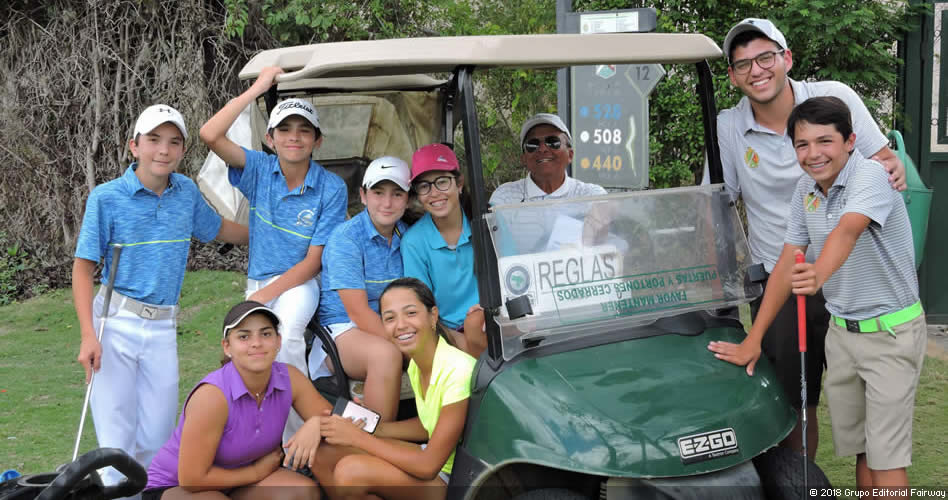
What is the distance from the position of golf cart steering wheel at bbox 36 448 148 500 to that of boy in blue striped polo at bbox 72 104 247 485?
1117mm

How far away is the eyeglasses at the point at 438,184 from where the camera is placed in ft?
11.3

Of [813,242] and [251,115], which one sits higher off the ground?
[251,115]

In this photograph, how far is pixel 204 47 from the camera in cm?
887

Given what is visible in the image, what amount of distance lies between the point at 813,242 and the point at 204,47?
23.5ft

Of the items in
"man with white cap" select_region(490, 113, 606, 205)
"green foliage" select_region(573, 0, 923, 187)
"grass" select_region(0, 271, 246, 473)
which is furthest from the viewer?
"green foliage" select_region(573, 0, 923, 187)

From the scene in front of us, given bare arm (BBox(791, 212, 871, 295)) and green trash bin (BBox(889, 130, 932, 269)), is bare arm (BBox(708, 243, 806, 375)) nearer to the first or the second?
bare arm (BBox(791, 212, 871, 295))

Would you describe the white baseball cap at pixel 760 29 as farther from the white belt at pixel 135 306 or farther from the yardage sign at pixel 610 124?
the white belt at pixel 135 306

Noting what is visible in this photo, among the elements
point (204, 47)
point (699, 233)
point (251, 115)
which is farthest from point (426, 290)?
point (204, 47)

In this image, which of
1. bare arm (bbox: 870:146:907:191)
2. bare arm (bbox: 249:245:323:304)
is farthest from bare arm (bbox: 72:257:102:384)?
bare arm (bbox: 870:146:907:191)

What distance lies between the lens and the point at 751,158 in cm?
338

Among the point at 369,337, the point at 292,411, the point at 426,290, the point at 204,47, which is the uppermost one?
the point at 204,47

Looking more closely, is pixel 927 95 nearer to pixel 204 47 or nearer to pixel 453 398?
pixel 453 398

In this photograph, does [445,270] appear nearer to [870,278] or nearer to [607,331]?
[607,331]

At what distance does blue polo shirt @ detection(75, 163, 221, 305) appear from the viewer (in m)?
3.47
